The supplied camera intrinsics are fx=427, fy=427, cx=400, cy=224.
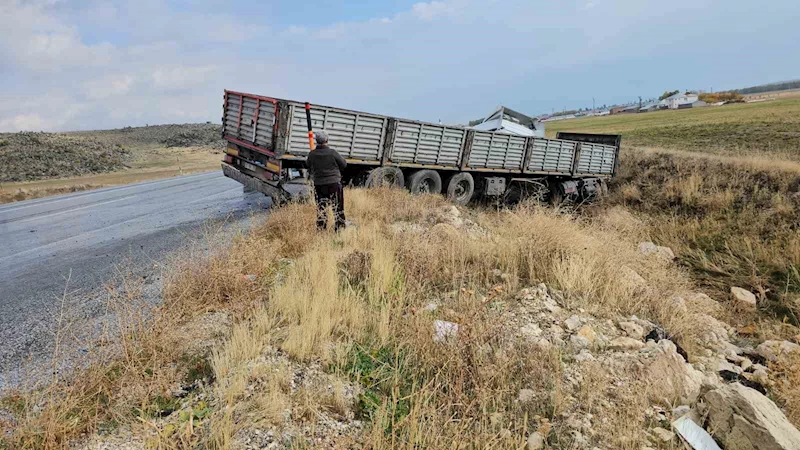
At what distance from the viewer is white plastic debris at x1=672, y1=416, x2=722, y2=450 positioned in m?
2.64

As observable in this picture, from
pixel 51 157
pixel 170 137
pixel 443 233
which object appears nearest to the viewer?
pixel 443 233

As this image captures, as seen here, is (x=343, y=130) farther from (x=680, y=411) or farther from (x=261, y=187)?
(x=680, y=411)

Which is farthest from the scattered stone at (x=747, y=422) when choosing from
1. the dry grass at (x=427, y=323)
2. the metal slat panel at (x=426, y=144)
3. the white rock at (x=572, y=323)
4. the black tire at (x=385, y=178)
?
the metal slat panel at (x=426, y=144)

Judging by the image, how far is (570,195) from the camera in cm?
1546

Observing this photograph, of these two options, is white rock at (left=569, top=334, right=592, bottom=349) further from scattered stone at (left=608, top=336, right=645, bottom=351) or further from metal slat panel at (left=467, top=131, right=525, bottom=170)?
metal slat panel at (left=467, top=131, right=525, bottom=170)

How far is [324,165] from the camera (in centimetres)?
661

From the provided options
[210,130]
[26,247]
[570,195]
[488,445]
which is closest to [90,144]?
[210,130]

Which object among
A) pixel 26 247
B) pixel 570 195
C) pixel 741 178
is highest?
pixel 741 178

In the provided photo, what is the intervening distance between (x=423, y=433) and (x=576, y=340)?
1947mm

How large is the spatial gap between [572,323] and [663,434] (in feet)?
4.68

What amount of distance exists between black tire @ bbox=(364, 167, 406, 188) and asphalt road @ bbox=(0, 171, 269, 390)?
8.40 ft

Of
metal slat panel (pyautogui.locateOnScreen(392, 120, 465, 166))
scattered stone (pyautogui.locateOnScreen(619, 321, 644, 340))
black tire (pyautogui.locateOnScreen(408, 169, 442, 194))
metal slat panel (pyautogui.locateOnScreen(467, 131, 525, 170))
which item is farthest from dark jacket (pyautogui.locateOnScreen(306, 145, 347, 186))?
metal slat panel (pyautogui.locateOnScreen(467, 131, 525, 170))

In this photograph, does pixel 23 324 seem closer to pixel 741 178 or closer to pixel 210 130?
pixel 741 178

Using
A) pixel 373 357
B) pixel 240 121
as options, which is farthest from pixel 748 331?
pixel 240 121
